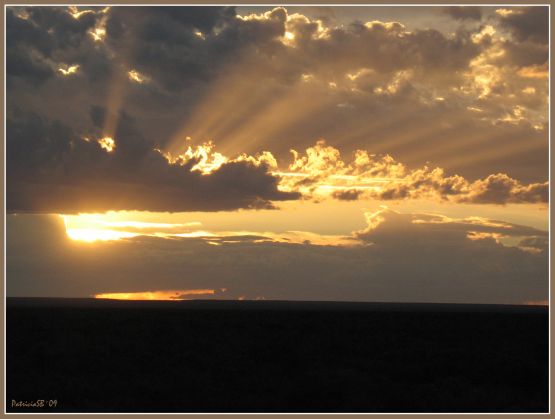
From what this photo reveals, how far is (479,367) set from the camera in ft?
151

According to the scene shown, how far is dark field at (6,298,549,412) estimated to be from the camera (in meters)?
35.5

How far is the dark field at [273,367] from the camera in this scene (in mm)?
35500

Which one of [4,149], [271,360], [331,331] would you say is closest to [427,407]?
[271,360]

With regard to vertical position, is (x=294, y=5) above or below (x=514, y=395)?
above

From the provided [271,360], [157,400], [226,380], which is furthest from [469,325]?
[157,400]

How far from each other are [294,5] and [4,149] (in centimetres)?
1594

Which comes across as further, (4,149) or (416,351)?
(416,351)

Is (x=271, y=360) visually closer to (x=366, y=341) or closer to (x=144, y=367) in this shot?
Result: (x=144, y=367)

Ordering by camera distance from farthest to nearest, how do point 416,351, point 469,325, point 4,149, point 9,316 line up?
point 9,316 < point 469,325 < point 416,351 < point 4,149

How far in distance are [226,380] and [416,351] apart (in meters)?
17.4

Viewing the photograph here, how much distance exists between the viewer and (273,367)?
45031mm

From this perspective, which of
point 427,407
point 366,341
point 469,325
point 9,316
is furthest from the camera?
point 9,316

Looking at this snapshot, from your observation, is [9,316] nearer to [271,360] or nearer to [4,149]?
[271,360]

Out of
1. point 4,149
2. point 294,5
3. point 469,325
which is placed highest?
point 294,5
